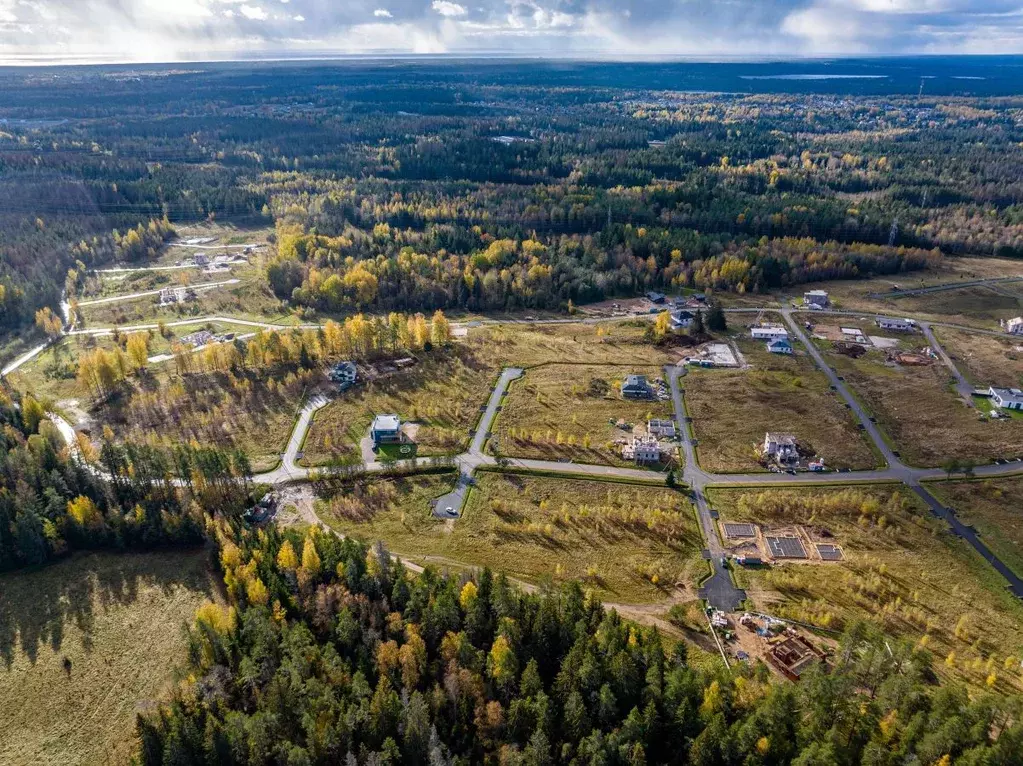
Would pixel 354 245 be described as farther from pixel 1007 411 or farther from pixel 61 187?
pixel 1007 411

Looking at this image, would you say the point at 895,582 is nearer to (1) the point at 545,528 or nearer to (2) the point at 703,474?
(2) the point at 703,474

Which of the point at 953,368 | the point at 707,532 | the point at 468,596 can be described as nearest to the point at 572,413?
the point at 707,532

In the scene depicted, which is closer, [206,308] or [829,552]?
[829,552]

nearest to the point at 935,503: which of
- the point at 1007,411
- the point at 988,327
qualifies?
the point at 1007,411

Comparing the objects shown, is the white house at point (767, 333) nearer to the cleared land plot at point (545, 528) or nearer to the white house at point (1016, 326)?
the white house at point (1016, 326)

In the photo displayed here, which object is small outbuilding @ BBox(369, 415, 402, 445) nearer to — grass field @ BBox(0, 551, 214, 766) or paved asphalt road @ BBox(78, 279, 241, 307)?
grass field @ BBox(0, 551, 214, 766)

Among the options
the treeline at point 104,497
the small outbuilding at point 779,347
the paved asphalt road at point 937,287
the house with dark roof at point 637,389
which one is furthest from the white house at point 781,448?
the paved asphalt road at point 937,287

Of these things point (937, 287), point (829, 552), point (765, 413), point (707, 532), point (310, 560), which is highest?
point (310, 560)

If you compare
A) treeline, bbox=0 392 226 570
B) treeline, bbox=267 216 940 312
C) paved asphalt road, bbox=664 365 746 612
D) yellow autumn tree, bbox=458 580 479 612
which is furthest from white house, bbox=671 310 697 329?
treeline, bbox=0 392 226 570
